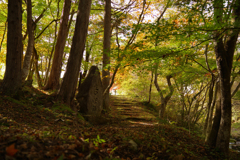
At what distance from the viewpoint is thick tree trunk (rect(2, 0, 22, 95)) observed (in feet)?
16.6

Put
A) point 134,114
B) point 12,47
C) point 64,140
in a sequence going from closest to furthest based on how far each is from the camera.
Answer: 1. point 64,140
2. point 12,47
3. point 134,114

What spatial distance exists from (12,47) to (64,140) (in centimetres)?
430

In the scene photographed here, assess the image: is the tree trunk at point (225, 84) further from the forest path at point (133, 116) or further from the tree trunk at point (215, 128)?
the forest path at point (133, 116)

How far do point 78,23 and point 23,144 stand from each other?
534 centimetres

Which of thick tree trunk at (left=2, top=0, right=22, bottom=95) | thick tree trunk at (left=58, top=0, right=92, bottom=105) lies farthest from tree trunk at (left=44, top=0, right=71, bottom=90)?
thick tree trunk at (left=2, top=0, right=22, bottom=95)

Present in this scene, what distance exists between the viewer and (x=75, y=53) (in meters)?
6.20

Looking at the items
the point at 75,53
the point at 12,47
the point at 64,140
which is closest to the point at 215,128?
the point at 64,140

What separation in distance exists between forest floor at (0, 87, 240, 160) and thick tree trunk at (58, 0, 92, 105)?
61 centimetres

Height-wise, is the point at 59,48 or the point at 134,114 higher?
the point at 59,48

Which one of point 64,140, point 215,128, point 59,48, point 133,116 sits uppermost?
point 59,48

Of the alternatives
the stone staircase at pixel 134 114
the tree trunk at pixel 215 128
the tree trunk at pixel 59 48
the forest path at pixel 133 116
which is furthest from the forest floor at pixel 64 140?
the stone staircase at pixel 134 114

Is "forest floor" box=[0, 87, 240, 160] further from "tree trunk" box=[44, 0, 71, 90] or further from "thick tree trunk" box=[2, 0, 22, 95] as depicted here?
"tree trunk" box=[44, 0, 71, 90]

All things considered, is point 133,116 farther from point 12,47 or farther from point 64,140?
point 64,140

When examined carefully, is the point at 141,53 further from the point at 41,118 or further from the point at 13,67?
the point at 13,67
